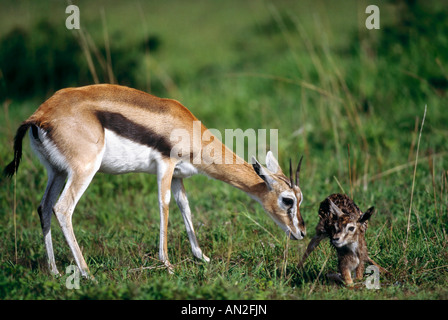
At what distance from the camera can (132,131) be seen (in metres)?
4.80

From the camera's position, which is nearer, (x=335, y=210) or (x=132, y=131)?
(x=335, y=210)

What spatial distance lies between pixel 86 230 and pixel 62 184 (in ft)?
2.48

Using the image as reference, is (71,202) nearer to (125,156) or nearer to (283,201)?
(125,156)

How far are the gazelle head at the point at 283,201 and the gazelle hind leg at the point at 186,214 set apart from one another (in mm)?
685

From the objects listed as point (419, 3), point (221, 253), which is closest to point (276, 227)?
point (221, 253)

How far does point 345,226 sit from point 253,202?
7.06 ft

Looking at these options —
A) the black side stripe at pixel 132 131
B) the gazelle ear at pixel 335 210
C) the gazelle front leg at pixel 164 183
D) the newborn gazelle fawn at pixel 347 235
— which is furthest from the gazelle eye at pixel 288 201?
the black side stripe at pixel 132 131

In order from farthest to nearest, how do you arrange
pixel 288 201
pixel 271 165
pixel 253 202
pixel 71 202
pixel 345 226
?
pixel 253 202
pixel 271 165
pixel 288 201
pixel 71 202
pixel 345 226

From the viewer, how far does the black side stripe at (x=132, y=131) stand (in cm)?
474

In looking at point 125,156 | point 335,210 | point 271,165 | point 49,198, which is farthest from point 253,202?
point 49,198

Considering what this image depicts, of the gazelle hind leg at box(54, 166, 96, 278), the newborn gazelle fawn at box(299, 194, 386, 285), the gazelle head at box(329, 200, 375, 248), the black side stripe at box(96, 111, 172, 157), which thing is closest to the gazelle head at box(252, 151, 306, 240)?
the newborn gazelle fawn at box(299, 194, 386, 285)

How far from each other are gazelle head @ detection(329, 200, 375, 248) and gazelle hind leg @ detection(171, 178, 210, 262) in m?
1.25

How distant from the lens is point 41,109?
467 centimetres
